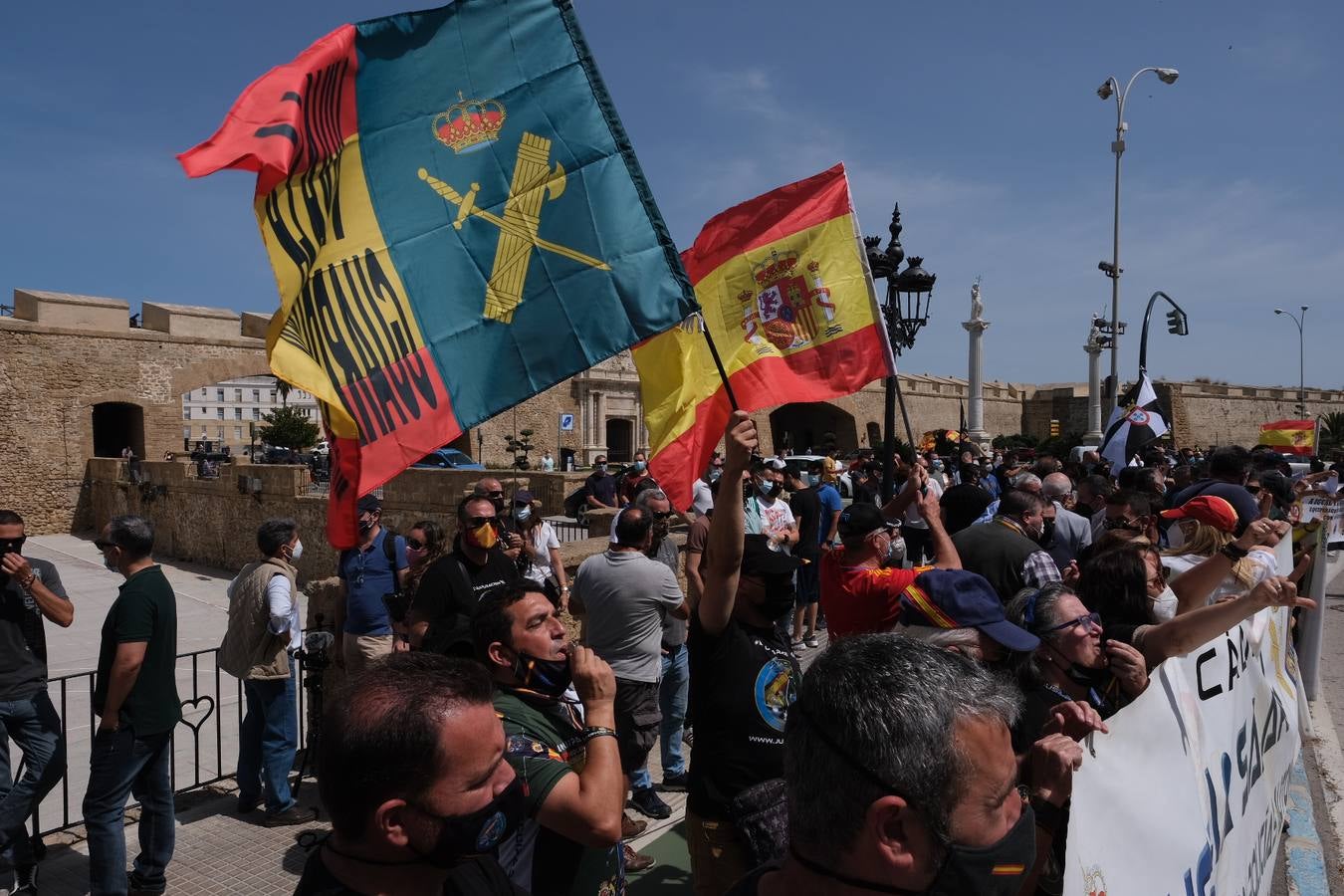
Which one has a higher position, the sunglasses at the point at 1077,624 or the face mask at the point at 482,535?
the face mask at the point at 482,535

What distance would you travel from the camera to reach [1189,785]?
2.39 m

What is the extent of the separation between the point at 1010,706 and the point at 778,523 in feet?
20.9

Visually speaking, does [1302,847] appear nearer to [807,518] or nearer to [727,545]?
[727,545]

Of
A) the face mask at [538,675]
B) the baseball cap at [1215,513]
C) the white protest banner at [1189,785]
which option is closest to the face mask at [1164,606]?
the white protest banner at [1189,785]

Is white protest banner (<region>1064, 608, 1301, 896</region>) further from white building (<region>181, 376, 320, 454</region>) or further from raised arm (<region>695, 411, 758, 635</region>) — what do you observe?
white building (<region>181, 376, 320, 454</region>)

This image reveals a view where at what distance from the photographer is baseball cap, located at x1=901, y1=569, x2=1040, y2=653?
2.62m

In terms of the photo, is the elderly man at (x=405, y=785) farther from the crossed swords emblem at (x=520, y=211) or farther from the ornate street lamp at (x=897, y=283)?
the ornate street lamp at (x=897, y=283)

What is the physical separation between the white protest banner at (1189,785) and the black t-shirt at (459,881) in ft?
3.72

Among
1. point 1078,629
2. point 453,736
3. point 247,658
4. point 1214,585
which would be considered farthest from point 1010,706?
point 247,658

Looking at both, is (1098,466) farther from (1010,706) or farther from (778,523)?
(1010,706)

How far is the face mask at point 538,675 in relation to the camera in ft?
7.83

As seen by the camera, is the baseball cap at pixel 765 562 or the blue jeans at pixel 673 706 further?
the blue jeans at pixel 673 706

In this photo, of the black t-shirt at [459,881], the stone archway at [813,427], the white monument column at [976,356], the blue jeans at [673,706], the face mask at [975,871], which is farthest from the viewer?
the stone archway at [813,427]

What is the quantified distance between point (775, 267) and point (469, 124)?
2.12 m
